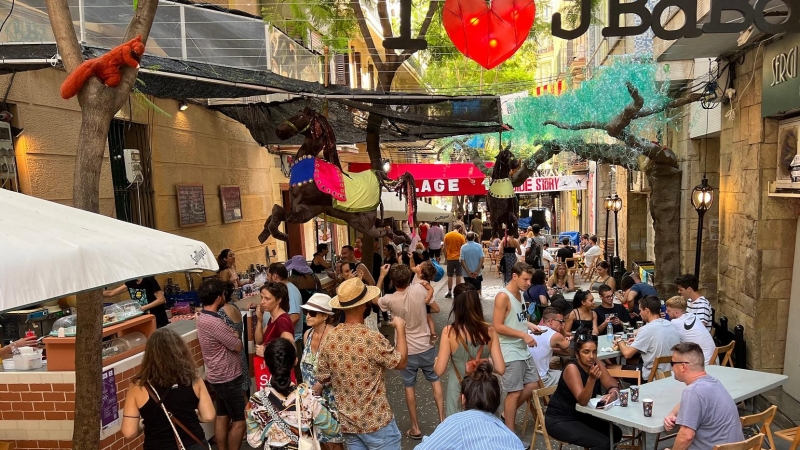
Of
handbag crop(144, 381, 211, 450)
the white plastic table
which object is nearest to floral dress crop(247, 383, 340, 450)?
handbag crop(144, 381, 211, 450)

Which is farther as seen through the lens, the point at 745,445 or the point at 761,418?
the point at 761,418

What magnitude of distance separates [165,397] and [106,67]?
6.54ft

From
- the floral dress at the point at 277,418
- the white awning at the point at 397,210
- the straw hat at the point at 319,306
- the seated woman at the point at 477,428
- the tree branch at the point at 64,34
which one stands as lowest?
the floral dress at the point at 277,418

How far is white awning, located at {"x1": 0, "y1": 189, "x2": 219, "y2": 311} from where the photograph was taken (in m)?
2.20

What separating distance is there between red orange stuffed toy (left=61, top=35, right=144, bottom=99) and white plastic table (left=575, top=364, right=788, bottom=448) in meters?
4.08

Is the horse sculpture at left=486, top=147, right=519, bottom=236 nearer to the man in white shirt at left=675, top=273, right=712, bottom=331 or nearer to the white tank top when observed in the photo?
the man in white shirt at left=675, top=273, right=712, bottom=331

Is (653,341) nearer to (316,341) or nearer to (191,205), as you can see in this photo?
(316,341)

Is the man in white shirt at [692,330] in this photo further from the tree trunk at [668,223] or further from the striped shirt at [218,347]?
the tree trunk at [668,223]

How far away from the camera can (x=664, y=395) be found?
509 centimetres

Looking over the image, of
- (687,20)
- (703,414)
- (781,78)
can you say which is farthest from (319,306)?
(781,78)

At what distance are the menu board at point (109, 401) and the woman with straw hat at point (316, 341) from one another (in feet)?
4.99

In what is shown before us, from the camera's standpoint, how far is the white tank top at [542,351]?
5.95 meters

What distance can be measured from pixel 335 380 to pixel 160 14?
18.2 feet

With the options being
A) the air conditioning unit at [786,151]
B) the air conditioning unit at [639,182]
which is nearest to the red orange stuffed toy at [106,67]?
the air conditioning unit at [786,151]
